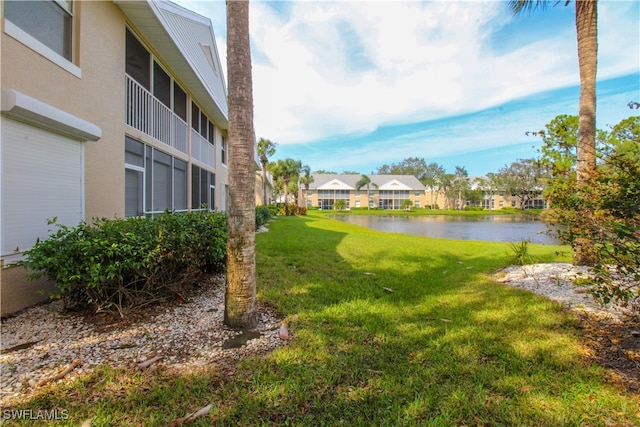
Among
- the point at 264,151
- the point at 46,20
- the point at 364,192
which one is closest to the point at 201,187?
the point at 46,20

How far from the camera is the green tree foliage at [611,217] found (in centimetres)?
309

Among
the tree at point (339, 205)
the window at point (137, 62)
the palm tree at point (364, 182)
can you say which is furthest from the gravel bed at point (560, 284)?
the palm tree at point (364, 182)

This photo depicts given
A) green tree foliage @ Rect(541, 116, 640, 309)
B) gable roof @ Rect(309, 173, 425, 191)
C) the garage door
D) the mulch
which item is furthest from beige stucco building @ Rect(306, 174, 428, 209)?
the mulch

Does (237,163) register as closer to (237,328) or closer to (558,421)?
(237,328)

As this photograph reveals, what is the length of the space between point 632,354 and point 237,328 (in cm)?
445

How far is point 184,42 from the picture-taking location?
30.3ft

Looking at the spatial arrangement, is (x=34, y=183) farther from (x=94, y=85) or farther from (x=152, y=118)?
(x=152, y=118)

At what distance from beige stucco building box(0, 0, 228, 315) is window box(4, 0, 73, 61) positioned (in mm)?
17

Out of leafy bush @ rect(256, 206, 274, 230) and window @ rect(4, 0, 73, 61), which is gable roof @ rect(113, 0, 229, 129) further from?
leafy bush @ rect(256, 206, 274, 230)

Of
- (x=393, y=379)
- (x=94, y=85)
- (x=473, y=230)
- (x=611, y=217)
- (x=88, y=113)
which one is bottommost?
(x=473, y=230)

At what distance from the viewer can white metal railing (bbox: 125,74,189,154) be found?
7.39 meters

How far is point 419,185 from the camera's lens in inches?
2874

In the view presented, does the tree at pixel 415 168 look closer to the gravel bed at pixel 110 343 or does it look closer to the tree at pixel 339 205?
the tree at pixel 339 205

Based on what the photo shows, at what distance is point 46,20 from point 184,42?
4.85m
